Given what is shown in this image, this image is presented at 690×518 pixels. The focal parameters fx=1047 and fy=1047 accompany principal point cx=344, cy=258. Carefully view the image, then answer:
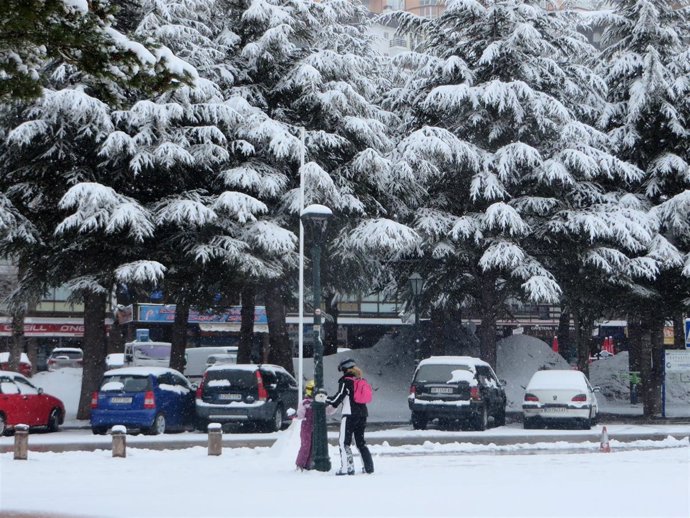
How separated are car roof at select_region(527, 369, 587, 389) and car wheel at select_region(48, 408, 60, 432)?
1221 cm

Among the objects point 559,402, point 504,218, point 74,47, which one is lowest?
point 559,402

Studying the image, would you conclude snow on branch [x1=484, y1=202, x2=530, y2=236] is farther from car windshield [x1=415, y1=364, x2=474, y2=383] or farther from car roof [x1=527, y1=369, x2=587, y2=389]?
car windshield [x1=415, y1=364, x2=474, y2=383]

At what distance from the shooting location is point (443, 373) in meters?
26.1

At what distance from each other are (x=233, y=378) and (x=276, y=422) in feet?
5.58

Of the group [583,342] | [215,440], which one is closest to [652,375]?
[583,342]

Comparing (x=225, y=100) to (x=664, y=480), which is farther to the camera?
(x=225, y=100)

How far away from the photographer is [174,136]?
85.5ft

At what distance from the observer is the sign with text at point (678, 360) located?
102ft

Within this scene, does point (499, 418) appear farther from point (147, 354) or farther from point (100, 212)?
point (147, 354)

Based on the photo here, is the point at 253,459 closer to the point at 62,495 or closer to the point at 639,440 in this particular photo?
the point at 62,495

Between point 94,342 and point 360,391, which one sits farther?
point 94,342

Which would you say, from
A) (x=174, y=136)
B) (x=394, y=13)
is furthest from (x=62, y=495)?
(x=394, y=13)

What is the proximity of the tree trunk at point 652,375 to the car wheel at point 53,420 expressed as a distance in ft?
57.3

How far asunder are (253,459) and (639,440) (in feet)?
Result: 34.5
